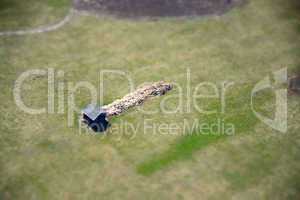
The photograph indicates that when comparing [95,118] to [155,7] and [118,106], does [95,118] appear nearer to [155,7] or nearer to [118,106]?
[118,106]

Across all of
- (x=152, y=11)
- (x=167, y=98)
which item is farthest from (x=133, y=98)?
(x=152, y=11)

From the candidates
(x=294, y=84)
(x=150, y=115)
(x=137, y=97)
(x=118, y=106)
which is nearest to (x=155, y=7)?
(x=137, y=97)

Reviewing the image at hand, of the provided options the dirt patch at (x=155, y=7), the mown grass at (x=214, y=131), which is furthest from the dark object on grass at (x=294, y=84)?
the dirt patch at (x=155, y=7)

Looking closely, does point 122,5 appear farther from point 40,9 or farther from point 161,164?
point 161,164

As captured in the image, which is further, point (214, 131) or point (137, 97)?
point (137, 97)

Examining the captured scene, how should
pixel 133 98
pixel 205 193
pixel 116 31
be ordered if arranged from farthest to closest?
pixel 116 31 → pixel 133 98 → pixel 205 193

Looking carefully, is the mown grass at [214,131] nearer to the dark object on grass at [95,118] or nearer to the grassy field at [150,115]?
the grassy field at [150,115]

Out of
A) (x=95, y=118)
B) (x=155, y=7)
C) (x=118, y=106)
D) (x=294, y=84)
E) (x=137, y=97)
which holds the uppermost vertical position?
(x=155, y=7)
